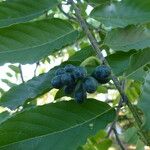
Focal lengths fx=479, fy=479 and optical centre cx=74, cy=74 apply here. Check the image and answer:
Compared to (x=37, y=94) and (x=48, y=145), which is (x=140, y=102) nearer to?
(x=48, y=145)

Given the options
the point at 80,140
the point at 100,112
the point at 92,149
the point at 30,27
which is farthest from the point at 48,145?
the point at 92,149

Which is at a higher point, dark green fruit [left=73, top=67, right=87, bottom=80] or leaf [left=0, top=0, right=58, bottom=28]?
leaf [left=0, top=0, right=58, bottom=28]

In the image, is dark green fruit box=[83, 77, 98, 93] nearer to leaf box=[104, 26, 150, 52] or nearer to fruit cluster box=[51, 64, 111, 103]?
fruit cluster box=[51, 64, 111, 103]

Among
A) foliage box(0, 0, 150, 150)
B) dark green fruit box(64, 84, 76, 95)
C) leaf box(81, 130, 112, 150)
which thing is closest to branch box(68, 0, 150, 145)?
foliage box(0, 0, 150, 150)

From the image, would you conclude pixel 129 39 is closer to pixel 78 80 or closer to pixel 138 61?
pixel 138 61

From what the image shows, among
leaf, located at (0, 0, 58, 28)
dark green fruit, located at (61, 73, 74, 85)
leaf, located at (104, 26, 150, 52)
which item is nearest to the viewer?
dark green fruit, located at (61, 73, 74, 85)

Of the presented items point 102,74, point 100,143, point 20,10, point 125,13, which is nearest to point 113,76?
point 102,74
